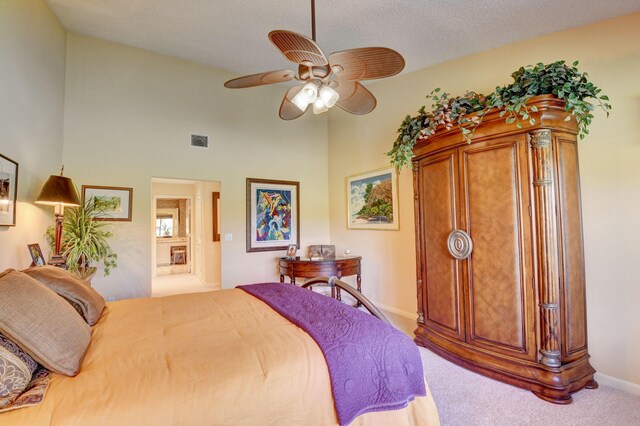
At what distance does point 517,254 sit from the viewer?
2.42 metres

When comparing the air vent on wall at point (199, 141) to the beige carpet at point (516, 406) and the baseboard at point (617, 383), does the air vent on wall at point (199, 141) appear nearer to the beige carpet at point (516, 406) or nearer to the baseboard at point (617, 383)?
the beige carpet at point (516, 406)

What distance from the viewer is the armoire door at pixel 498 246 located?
93.8 inches

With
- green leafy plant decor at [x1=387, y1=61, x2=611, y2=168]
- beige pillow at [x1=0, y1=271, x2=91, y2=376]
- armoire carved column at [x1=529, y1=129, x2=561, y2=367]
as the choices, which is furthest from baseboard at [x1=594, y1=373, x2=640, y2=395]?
beige pillow at [x1=0, y1=271, x2=91, y2=376]

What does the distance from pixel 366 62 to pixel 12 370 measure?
225 centimetres

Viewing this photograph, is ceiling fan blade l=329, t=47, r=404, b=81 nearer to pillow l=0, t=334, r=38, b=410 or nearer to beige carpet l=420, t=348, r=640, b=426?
pillow l=0, t=334, r=38, b=410

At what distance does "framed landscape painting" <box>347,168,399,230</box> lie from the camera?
428 cm

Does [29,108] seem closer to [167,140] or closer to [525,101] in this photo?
[167,140]

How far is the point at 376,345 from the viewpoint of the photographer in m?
1.48

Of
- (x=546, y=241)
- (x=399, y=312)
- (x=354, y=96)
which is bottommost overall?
(x=399, y=312)

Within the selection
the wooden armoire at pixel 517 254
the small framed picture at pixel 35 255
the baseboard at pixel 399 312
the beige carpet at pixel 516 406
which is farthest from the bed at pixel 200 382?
the baseboard at pixel 399 312

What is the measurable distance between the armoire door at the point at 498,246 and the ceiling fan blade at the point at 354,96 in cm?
95

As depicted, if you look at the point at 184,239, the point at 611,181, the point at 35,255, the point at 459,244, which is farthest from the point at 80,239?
the point at 184,239

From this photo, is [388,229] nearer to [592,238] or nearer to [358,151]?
[358,151]

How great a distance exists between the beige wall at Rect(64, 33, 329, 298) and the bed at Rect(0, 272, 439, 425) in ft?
9.55
